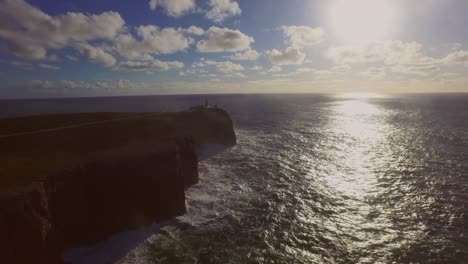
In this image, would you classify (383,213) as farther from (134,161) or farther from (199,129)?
(199,129)

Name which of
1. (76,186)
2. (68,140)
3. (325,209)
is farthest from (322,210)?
(68,140)

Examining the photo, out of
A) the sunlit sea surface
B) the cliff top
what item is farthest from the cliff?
the sunlit sea surface

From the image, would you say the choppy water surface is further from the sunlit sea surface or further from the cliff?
the cliff

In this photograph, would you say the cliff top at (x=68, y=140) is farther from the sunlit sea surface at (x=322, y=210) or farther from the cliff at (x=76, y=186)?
the sunlit sea surface at (x=322, y=210)

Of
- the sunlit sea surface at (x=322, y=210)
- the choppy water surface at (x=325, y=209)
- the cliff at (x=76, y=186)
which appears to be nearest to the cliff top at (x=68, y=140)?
the cliff at (x=76, y=186)

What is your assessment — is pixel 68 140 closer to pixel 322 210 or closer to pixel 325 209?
pixel 322 210

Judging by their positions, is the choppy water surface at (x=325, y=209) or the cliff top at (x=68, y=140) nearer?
the choppy water surface at (x=325, y=209)

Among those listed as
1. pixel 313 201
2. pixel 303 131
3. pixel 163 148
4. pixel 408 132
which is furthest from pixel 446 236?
pixel 408 132

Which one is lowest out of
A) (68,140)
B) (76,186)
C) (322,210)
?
(322,210)

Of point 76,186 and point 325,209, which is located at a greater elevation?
point 76,186
